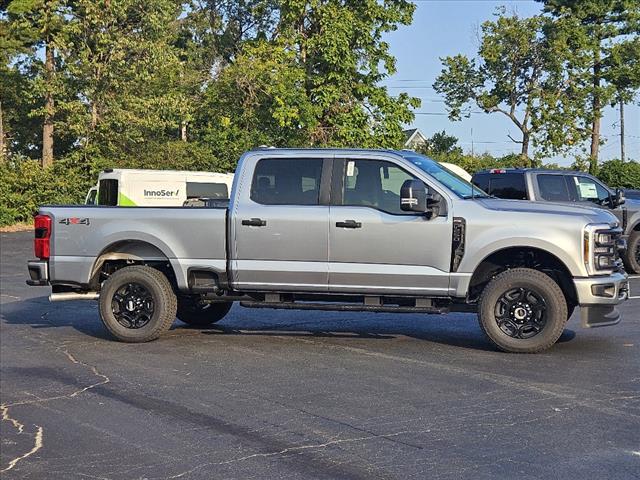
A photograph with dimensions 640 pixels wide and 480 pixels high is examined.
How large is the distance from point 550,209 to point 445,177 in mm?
1184

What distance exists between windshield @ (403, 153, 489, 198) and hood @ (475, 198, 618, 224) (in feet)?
0.97

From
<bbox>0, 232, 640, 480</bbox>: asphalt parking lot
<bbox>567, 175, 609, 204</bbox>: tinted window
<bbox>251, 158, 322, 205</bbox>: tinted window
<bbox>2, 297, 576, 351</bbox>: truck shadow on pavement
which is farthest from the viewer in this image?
<bbox>567, 175, 609, 204</bbox>: tinted window

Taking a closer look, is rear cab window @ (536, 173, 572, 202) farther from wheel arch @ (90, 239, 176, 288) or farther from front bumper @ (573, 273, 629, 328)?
wheel arch @ (90, 239, 176, 288)

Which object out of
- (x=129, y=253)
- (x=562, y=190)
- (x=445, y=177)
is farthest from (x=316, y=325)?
(x=562, y=190)

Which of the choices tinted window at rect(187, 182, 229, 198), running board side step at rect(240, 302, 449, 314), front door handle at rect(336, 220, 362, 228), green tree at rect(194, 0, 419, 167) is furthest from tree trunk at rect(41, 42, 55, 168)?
front door handle at rect(336, 220, 362, 228)

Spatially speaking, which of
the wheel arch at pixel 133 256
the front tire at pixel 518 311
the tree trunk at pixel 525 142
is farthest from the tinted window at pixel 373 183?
the tree trunk at pixel 525 142

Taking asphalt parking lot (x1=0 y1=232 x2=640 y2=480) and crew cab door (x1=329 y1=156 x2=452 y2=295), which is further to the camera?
crew cab door (x1=329 y1=156 x2=452 y2=295)

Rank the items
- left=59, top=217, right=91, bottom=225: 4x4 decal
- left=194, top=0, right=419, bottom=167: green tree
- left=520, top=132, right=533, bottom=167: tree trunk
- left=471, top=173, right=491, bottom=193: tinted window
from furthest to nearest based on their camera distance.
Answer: left=520, top=132, right=533, bottom=167: tree trunk, left=194, top=0, right=419, bottom=167: green tree, left=471, top=173, right=491, bottom=193: tinted window, left=59, top=217, right=91, bottom=225: 4x4 decal

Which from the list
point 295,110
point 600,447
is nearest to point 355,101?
point 295,110

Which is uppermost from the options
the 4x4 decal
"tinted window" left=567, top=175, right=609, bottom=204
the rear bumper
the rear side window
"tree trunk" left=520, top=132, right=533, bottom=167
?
"tree trunk" left=520, top=132, right=533, bottom=167

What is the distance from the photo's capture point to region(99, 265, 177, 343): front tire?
9.35 meters

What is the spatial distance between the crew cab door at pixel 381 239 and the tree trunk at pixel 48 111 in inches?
1135

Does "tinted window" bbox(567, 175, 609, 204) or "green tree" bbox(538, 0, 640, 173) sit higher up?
"green tree" bbox(538, 0, 640, 173)

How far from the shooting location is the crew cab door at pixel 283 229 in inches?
348
